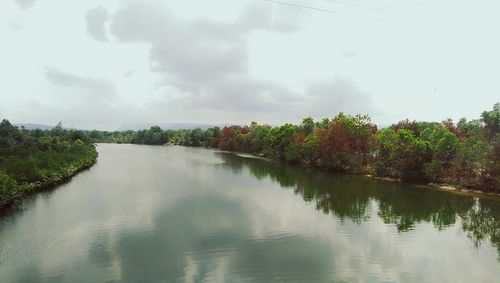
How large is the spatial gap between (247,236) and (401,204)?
18249mm

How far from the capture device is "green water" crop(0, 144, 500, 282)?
1688cm

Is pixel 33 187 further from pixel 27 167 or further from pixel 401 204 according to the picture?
pixel 401 204

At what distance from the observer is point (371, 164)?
55.5 m

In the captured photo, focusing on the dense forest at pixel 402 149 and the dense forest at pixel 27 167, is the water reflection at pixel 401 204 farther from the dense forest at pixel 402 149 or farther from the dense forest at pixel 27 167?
the dense forest at pixel 27 167

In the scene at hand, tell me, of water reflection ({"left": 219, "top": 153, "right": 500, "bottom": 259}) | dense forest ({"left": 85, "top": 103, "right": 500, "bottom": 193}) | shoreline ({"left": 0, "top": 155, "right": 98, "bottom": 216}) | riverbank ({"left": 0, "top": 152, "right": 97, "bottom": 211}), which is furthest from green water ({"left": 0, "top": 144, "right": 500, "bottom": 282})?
dense forest ({"left": 85, "top": 103, "right": 500, "bottom": 193})

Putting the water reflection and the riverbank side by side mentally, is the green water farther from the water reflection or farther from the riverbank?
the riverbank

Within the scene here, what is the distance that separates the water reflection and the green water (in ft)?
0.37

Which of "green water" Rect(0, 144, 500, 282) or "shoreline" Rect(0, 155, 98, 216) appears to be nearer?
"green water" Rect(0, 144, 500, 282)

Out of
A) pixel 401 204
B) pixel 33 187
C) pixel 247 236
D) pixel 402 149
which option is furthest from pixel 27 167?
pixel 402 149

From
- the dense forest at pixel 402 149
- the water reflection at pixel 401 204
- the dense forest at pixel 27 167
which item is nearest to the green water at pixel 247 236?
the water reflection at pixel 401 204

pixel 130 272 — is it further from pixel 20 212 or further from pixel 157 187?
pixel 157 187

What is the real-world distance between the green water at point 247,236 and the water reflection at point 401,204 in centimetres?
11

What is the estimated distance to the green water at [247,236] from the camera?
16.9 m

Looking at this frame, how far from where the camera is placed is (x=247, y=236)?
22.0 metres
